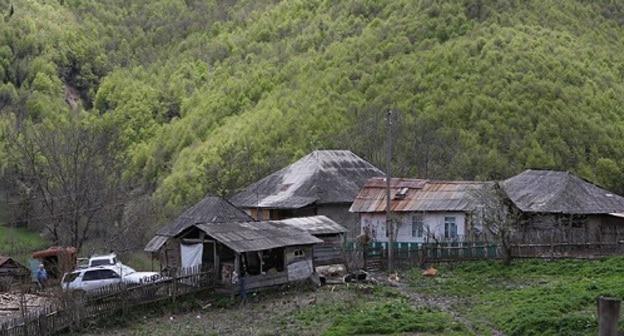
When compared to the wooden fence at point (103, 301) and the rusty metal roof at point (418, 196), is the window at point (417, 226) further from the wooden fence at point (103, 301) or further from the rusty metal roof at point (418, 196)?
the wooden fence at point (103, 301)

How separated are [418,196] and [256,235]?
14671mm

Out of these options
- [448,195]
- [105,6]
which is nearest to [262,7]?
[105,6]

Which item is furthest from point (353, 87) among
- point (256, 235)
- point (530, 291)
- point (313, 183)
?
point (530, 291)

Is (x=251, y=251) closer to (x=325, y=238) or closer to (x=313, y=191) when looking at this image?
(x=325, y=238)

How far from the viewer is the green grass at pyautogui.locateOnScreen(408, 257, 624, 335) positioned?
22.6 m

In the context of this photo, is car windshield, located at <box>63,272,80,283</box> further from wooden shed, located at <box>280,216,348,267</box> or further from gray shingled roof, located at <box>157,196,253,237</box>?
wooden shed, located at <box>280,216,348,267</box>

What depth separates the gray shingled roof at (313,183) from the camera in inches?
1999

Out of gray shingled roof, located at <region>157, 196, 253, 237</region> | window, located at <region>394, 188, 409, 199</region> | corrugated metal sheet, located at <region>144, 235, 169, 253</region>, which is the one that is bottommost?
corrugated metal sheet, located at <region>144, 235, 169, 253</region>

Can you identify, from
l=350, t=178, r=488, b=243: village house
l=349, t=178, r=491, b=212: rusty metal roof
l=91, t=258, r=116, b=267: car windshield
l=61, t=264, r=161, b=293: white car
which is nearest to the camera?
l=61, t=264, r=161, b=293: white car

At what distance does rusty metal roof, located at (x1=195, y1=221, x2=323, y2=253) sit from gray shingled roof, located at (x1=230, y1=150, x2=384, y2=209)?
12.5m

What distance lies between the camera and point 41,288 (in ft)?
122

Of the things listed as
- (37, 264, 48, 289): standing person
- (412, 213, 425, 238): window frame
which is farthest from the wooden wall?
(37, 264, 48, 289): standing person

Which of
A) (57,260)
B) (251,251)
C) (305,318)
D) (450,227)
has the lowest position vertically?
(305,318)

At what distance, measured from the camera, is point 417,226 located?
46.1 m
